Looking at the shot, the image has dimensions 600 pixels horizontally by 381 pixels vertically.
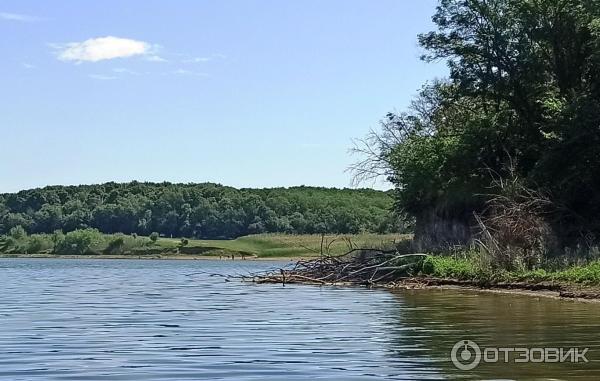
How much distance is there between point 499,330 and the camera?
2228 centimetres

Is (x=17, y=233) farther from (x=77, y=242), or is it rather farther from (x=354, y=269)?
(x=354, y=269)

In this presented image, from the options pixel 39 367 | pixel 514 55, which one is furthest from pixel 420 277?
pixel 39 367

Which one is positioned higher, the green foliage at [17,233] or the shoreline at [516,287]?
the green foliage at [17,233]

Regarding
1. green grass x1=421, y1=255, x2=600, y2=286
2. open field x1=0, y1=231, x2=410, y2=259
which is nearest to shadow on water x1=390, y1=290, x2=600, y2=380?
green grass x1=421, y1=255, x2=600, y2=286

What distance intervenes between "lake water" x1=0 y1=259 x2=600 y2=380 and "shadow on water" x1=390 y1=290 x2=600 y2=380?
0.10ft

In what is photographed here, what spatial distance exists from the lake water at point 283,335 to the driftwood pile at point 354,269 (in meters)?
9.79

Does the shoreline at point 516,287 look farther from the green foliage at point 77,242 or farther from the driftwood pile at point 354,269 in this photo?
the green foliage at point 77,242

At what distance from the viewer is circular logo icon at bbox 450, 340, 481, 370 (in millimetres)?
16464

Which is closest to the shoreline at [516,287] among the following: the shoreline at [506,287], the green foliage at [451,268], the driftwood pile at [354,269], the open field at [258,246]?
Answer: the shoreline at [506,287]

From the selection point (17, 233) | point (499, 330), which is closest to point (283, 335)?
point (499, 330)

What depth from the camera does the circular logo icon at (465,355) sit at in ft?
54.0

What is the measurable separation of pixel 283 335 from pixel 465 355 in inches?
227

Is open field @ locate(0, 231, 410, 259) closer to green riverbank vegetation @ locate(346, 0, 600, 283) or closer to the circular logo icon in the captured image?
green riverbank vegetation @ locate(346, 0, 600, 283)

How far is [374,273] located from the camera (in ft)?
157
